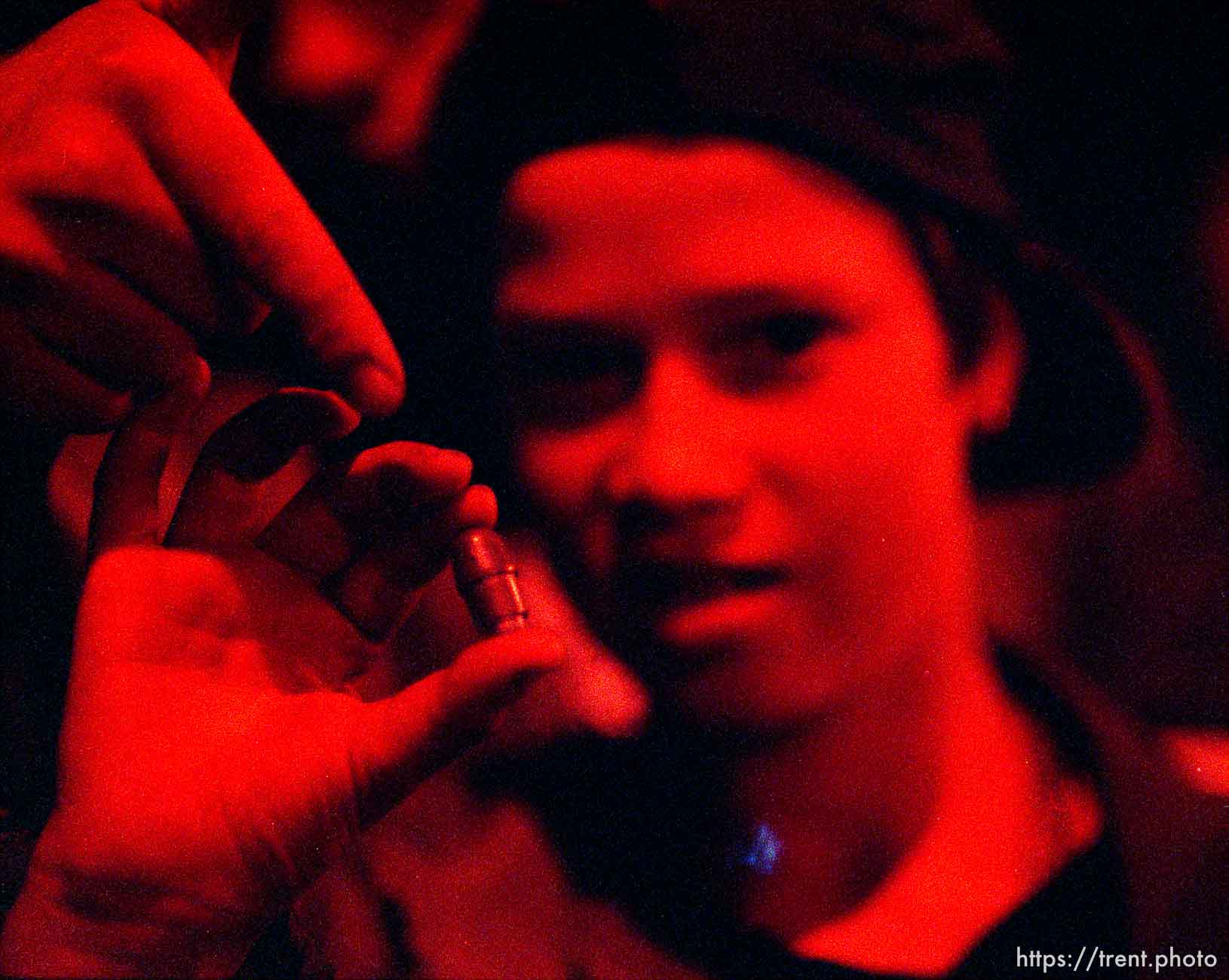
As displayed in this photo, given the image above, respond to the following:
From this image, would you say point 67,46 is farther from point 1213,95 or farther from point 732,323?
point 1213,95

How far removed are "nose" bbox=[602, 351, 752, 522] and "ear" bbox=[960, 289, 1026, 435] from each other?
156 mm

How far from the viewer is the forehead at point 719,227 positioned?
Answer: 0.61 metres

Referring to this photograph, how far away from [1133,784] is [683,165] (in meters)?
0.48

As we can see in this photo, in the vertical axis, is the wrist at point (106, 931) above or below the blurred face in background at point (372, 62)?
below

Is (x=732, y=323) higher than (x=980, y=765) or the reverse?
higher

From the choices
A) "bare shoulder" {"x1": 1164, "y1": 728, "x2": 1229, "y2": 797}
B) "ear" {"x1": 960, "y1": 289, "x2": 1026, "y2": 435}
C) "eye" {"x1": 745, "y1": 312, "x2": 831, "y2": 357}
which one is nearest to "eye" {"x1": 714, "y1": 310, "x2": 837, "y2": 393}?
"eye" {"x1": 745, "y1": 312, "x2": 831, "y2": 357}

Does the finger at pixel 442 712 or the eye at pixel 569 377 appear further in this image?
the eye at pixel 569 377

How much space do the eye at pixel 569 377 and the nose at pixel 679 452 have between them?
2 centimetres

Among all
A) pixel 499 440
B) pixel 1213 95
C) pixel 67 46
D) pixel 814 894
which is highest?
pixel 67 46

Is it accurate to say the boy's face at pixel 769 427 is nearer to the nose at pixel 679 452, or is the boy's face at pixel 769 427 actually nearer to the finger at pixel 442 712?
the nose at pixel 679 452

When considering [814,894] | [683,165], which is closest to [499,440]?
[683,165]

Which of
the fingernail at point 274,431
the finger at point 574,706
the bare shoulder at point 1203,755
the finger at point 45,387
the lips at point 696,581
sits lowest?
the bare shoulder at point 1203,755

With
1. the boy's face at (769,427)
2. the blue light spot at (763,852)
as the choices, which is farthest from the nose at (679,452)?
the blue light spot at (763,852)

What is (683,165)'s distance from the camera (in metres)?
0.62
